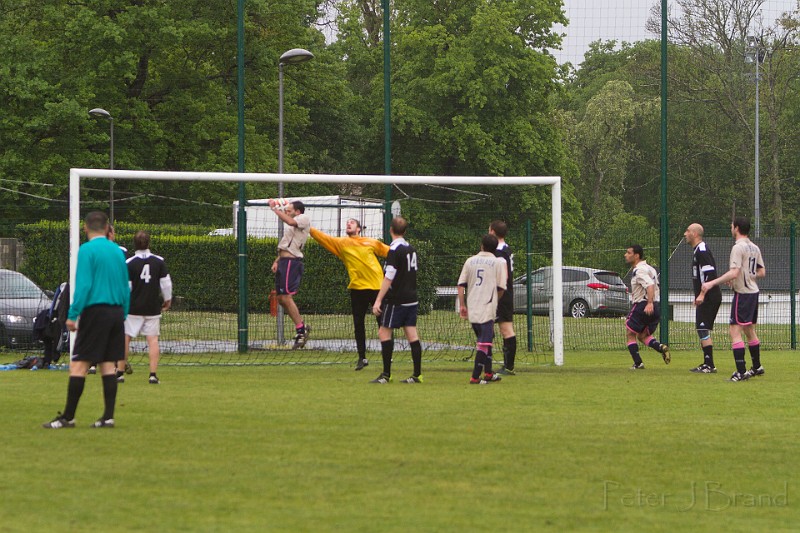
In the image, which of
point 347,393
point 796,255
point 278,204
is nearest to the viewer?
point 347,393

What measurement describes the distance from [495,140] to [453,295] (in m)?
24.1

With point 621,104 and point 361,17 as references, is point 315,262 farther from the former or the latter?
point 621,104

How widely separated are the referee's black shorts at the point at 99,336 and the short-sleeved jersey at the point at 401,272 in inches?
174

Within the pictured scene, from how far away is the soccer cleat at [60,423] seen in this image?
9.30m

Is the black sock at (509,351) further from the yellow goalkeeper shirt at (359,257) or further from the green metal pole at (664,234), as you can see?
the green metal pole at (664,234)

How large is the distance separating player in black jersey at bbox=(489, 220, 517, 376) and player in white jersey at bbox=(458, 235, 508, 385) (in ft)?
2.15

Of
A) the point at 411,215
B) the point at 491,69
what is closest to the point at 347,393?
the point at 411,215

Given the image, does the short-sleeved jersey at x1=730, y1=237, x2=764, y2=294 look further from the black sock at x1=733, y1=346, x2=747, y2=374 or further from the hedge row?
the hedge row

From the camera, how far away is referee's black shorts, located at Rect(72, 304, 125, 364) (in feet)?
30.2

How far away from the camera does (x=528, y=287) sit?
19.3 m

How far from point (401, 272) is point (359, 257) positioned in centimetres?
151

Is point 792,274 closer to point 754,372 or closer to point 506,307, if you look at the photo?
point 754,372

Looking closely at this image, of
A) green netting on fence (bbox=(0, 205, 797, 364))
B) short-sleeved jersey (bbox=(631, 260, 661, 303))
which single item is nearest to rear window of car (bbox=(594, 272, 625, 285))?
green netting on fence (bbox=(0, 205, 797, 364))

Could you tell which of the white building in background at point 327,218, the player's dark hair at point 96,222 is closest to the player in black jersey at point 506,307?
the white building in background at point 327,218
